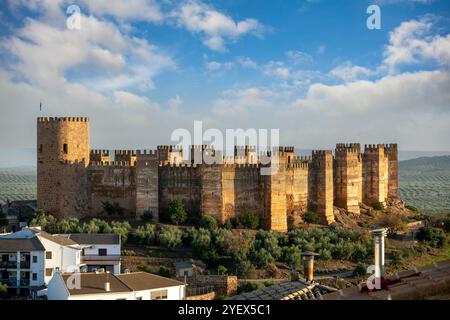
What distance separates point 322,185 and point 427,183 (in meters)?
60.8

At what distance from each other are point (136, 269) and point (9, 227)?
28.9 feet

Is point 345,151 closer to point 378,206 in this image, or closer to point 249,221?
point 378,206

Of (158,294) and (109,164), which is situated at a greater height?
(109,164)

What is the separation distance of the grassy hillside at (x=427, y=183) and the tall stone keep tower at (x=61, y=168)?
29.0 meters

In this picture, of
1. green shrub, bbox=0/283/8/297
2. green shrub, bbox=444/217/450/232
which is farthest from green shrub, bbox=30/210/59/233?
green shrub, bbox=444/217/450/232

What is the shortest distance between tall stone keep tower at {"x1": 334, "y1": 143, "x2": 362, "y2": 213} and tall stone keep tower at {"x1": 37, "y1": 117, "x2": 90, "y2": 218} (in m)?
12.6

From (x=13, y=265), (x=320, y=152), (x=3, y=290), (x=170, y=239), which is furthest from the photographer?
(x=320, y=152)

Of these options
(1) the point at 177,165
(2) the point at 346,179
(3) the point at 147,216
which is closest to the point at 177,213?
(3) the point at 147,216

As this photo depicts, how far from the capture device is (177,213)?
27328 mm

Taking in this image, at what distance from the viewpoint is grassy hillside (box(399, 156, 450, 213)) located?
194 ft

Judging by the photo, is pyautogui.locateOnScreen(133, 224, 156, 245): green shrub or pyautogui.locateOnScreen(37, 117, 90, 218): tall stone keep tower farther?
pyautogui.locateOnScreen(37, 117, 90, 218): tall stone keep tower

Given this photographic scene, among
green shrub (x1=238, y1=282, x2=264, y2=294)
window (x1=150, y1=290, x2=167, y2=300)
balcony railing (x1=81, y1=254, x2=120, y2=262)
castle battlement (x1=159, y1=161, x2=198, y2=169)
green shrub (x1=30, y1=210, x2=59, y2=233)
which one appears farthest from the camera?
castle battlement (x1=159, y1=161, x2=198, y2=169)

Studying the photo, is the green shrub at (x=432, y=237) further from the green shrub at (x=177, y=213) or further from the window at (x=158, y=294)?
the window at (x=158, y=294)

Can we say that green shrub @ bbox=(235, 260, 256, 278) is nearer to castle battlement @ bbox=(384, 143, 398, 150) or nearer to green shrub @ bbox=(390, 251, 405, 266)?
green shrub @ bbox=(390, 251, 405, 266)
